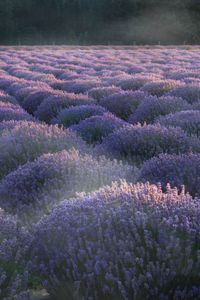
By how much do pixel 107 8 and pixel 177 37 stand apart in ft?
29.3

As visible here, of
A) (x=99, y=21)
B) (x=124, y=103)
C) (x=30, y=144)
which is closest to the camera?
(x=30, y=144)

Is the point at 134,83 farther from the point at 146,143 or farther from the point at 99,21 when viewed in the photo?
the point at 99,21

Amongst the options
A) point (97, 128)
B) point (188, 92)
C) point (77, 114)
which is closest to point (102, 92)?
point (188, 92)

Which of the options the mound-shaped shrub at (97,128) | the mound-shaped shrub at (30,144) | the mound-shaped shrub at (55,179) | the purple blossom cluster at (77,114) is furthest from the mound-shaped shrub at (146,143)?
the purple blossom cluster at (77,114)

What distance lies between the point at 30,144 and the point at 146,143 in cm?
118

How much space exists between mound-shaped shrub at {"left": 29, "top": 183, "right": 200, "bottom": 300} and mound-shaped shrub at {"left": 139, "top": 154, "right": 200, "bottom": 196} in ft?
3.05

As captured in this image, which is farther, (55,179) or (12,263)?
(55,179)

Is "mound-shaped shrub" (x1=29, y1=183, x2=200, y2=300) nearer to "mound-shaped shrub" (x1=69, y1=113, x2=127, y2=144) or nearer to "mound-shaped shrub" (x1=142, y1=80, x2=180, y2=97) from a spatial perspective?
"mound-shaped shrub" (x1=69, y1=113, x2=127, y2=144)

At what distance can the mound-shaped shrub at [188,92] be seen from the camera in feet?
30.1

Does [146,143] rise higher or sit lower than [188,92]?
higher

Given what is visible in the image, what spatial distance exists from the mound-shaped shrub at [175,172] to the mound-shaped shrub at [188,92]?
15.6 feet

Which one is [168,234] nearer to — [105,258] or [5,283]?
[105,258]

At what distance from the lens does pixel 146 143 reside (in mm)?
5629

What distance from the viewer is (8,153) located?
18.4 ft
